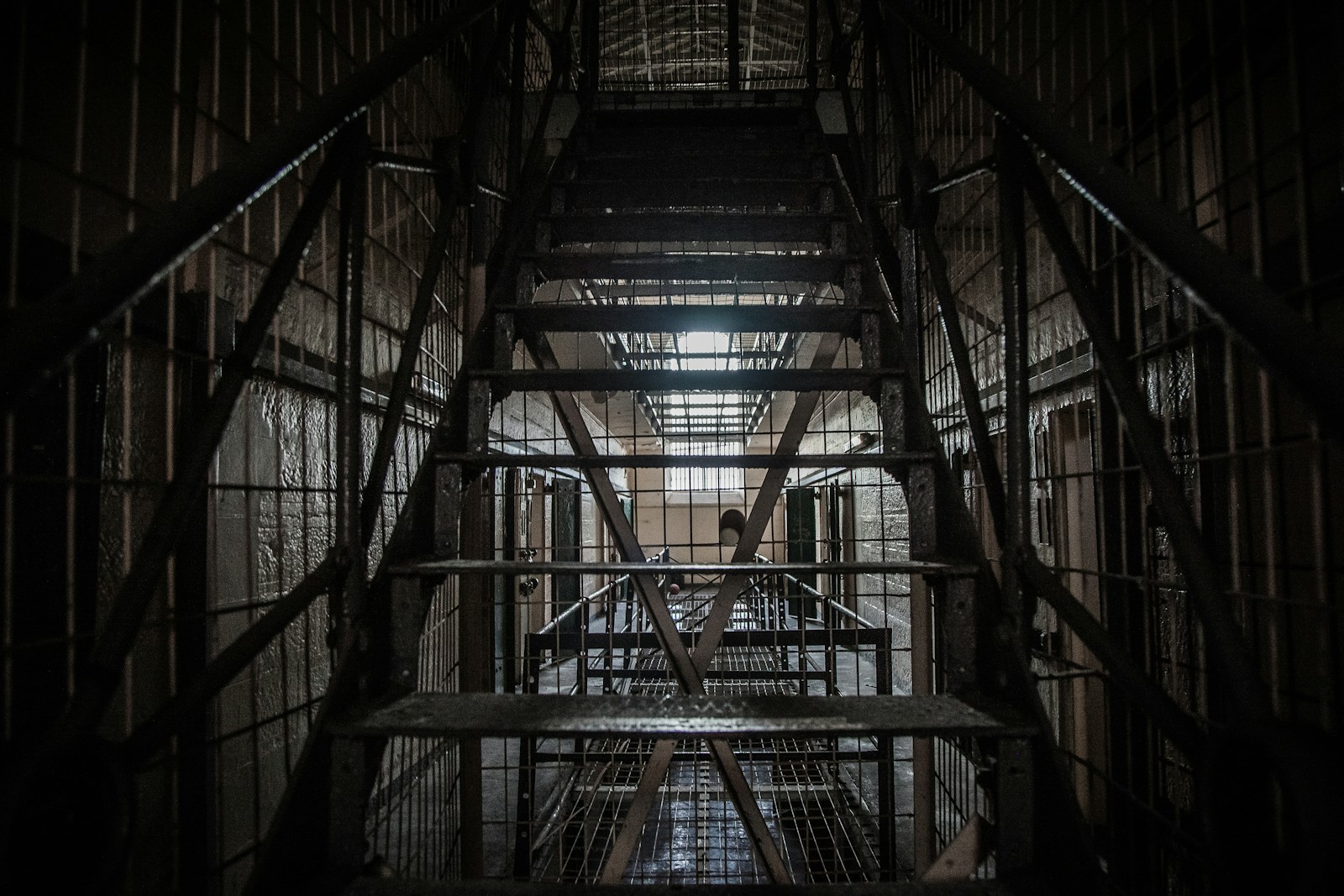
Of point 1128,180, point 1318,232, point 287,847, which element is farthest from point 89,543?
point 1318,232

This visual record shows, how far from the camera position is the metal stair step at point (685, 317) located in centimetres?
206

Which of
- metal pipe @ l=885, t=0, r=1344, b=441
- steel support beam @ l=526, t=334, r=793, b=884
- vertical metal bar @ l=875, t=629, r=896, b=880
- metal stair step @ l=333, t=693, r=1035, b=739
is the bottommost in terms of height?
vertical metal bar @ l=875, t=629, r=896, b=880

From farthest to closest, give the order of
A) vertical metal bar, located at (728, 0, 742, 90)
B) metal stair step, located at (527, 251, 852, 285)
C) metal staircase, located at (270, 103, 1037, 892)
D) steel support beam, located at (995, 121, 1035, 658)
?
1. vertical metal bar, located at (728, 0, 742, 90)
2. metal stair step, located at (527, 251, 852, 285)
3. steel support beam, located at (995, 121, 1035, 658)
4. metal staircase, located at (270, 103, 1037, 892)

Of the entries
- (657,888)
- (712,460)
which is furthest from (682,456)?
(657,888)

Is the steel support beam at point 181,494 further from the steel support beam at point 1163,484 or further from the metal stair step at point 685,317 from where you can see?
the steel support beam at point 1163,484

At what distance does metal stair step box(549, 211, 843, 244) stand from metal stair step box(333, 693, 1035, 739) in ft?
6.61

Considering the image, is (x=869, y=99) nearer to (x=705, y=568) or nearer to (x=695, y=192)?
(x=695, y=192)

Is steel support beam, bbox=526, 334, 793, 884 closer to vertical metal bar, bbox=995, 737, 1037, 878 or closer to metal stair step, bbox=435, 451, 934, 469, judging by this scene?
metal stair step, bbox=435, 451, 934, 469

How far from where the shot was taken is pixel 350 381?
1360 millimetres

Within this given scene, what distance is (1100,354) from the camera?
1.16 meters

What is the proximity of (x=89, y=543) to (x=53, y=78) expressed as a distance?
Result: 1.03m

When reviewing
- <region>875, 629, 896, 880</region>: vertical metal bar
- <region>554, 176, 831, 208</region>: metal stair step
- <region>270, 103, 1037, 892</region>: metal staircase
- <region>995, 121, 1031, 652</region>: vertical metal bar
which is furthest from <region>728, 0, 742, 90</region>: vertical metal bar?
<region>875, 629, 896, 880</region>: vertical metal bar

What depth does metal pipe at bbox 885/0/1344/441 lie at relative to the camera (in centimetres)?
69

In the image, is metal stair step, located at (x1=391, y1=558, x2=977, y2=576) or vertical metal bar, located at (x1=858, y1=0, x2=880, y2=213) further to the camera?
vertical metal bar, located at (x1=858, y1=0, x2=880, y2=213)
